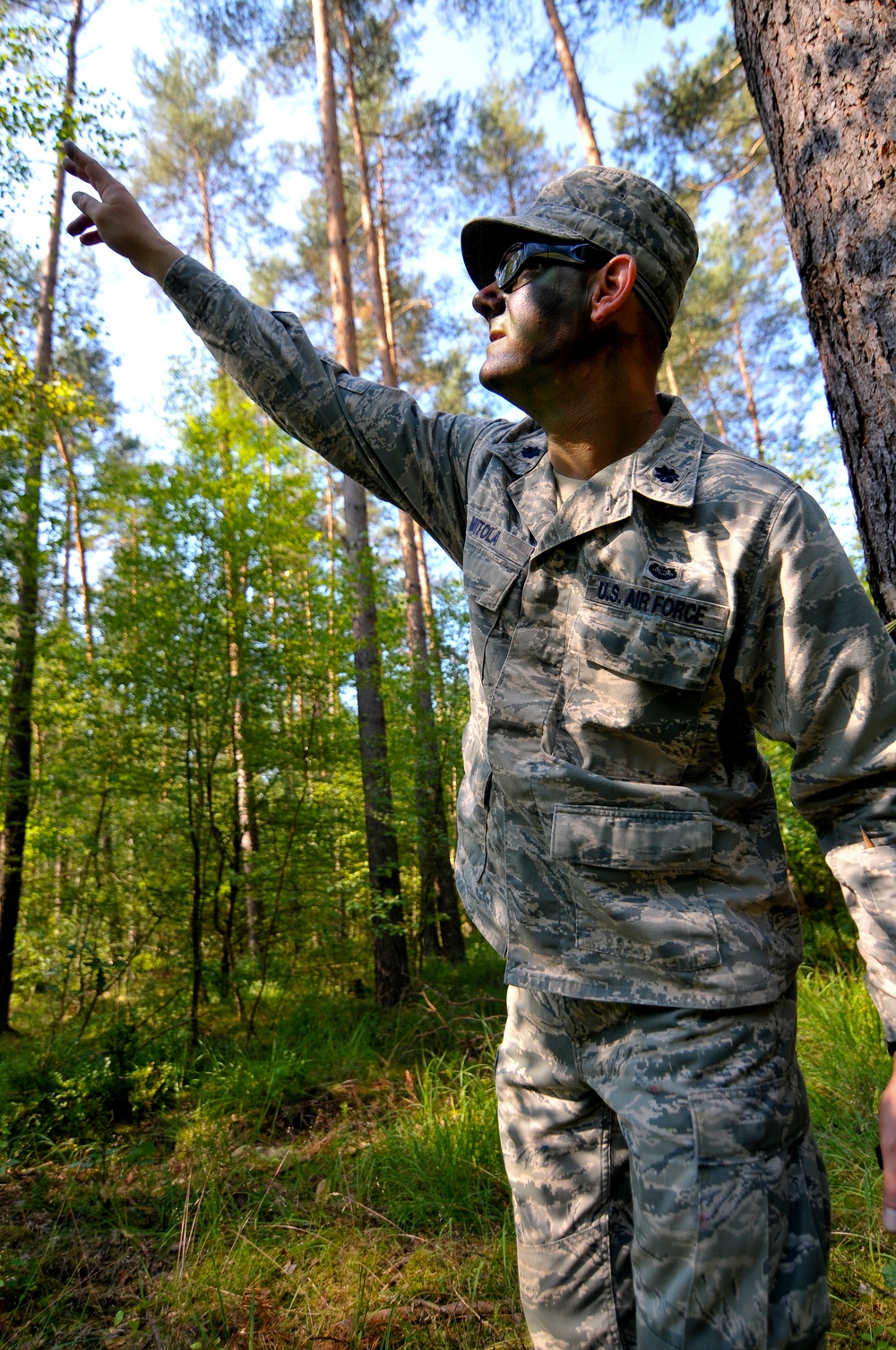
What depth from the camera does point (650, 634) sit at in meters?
1.42

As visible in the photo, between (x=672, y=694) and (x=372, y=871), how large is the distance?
20.5 ft

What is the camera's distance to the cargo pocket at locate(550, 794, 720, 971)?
53.1 inches

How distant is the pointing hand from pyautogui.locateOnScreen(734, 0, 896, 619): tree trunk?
152 centimetres

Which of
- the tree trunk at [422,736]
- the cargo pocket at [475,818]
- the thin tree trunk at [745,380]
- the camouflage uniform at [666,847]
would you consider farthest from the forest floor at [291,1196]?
the thin tree trunk at [745,380]

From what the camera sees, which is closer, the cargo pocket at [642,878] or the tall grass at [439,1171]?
the cargo pocket at [642,878]

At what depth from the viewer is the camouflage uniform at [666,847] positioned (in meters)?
1.24

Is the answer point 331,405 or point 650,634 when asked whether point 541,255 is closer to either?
point 331,405

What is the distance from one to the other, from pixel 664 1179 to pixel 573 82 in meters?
10.8

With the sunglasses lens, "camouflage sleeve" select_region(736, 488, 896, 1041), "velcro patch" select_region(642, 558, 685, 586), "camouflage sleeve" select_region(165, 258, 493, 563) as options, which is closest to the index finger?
"camouflage sleeve" select_region(165, 258, 493, 563)

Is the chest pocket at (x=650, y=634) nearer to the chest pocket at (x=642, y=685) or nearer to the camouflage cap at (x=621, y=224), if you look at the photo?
the chest pocket at (x=642, y=685)

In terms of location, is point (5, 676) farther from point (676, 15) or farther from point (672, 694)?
point (676, 15)

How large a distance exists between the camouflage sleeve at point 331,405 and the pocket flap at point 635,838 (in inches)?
31.7

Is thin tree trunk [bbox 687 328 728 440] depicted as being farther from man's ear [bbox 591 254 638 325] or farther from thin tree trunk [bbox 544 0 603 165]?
man's ear [bbox 591 254 638 325]

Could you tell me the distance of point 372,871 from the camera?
732cm
